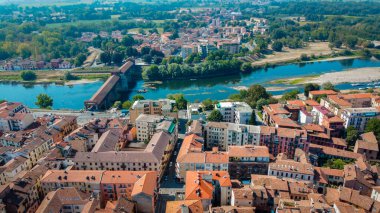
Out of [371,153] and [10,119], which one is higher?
[10,119]

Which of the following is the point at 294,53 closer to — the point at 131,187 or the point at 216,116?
the point at 216,116

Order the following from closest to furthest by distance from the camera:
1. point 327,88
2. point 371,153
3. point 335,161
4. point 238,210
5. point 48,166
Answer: point 238,210
point 48,166
point 335,161
point 371,153
point 327,88

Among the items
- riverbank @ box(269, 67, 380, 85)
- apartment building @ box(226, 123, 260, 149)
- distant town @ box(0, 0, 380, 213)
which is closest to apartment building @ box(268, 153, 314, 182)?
distant town @ box(0, 0, 380, 213)

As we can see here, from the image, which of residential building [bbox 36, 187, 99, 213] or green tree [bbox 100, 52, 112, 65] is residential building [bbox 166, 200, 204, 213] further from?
green tree [bbox 100, 52, 112, 65]

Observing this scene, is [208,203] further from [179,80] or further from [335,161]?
[179,80]

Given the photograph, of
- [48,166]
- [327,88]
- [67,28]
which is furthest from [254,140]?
[67,28]
